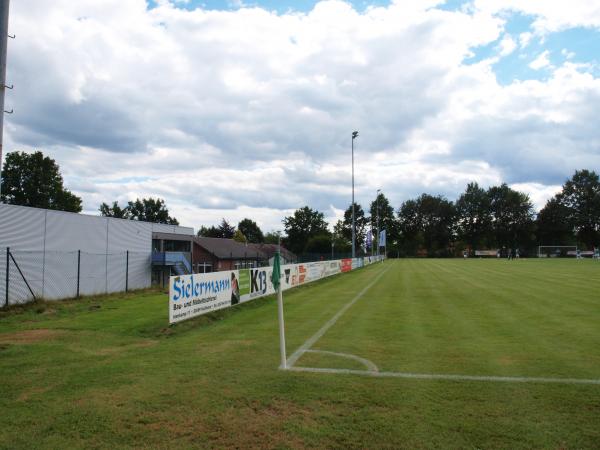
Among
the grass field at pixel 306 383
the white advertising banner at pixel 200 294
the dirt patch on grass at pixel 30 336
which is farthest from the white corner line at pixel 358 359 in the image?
the dirt patch on grass at pixel 30 336

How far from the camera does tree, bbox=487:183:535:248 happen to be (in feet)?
387

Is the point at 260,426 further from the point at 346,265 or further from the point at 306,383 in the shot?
the point at 346,265

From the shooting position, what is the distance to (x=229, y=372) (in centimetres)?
683

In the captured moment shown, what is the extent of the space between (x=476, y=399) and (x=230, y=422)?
2.89 m

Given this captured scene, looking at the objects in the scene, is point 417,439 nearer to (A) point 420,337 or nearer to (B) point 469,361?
(B) point 469,361

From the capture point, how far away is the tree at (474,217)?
4835 inches

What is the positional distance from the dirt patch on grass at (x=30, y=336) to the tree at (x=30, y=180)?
61.0 meters

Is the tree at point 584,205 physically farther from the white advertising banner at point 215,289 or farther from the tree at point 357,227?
the white advertising banner at point 215,289

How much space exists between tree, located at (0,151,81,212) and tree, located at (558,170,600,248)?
10837 cm

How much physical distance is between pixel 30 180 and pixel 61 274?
45960mm

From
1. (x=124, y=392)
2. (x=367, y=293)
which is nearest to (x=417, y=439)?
(x=124, y=392)

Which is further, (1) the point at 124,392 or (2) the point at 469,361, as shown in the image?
(2) the point at 469,361

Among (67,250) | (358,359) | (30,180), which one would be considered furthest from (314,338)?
(30,180)

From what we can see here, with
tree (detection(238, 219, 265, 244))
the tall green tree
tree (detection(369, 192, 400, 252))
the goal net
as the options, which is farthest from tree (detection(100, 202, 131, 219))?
the goal net
